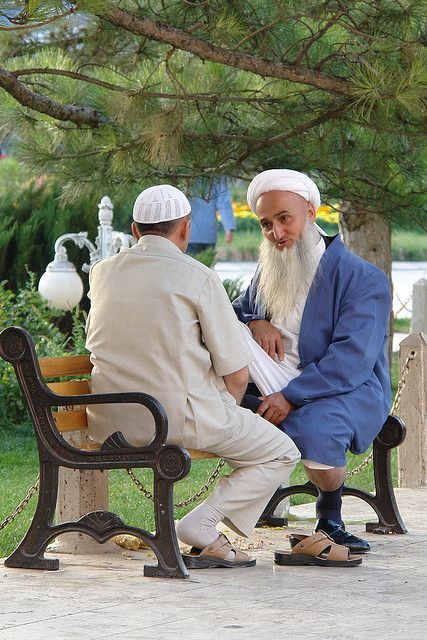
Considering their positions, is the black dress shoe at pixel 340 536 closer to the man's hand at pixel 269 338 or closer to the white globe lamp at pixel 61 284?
the man's hand at pixel 269 338

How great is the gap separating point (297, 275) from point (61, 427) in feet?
3.94

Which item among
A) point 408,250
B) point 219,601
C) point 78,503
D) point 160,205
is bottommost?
point 219,601

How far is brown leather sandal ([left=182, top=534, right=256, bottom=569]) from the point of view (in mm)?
4852

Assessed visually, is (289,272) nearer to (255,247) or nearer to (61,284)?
(61,284)

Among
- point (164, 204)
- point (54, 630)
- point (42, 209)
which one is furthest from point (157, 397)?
point (42, 209)

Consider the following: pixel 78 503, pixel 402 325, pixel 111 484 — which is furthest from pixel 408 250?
pixel 78 503

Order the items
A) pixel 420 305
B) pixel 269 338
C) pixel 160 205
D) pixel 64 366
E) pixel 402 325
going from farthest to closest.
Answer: pixel 402 325 < pixel 420 305 < pixel 269 338 < pixel 64 366 < pixel 160 205

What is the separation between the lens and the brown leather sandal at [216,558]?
4852 millimetres

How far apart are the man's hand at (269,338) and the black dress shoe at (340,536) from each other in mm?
694

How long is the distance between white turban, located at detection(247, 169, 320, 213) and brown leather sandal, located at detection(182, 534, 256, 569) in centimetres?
145

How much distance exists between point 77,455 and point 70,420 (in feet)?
0.78

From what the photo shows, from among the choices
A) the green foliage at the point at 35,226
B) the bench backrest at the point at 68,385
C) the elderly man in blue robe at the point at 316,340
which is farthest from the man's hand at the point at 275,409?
the green foliage at the point at 35,226

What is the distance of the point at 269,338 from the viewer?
5.44 metres

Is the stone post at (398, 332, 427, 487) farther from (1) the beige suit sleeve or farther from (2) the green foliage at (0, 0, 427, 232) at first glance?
(1) the beige suit sleeve
